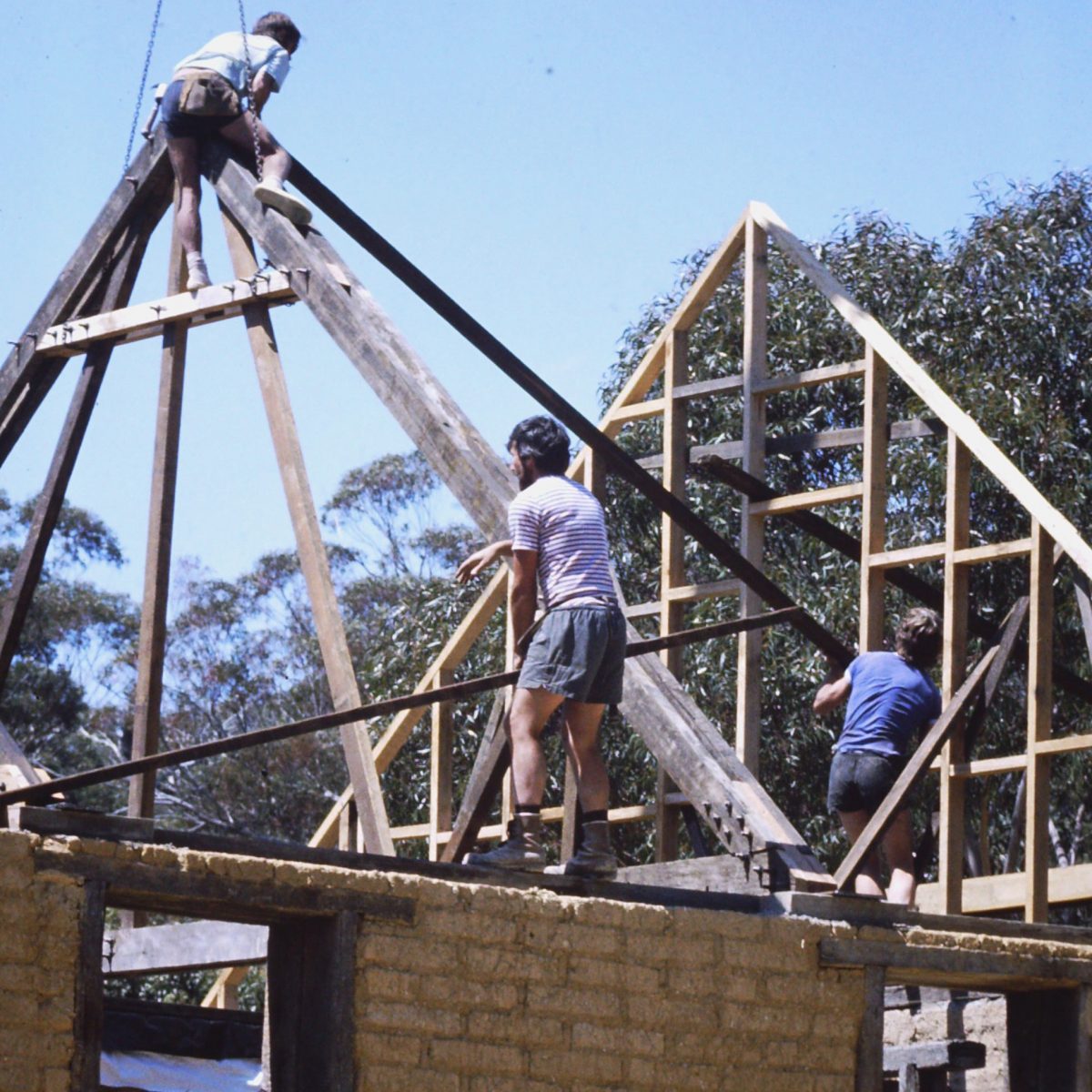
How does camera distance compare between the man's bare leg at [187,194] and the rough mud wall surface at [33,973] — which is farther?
the man's bare leg at [187,194]

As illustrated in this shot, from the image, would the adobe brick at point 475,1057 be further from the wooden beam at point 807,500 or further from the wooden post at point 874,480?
the wooden beam at point 807,500

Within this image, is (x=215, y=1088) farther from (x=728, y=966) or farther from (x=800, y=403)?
(x=800, y=403)

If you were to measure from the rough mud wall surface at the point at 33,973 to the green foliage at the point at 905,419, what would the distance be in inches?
415

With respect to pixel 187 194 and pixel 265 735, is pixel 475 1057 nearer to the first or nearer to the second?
pixel 265 735

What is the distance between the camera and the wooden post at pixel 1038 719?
8625mm

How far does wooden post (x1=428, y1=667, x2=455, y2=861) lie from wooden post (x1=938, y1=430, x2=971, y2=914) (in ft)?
11.2

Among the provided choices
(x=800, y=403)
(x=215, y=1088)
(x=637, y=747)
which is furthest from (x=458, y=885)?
(x=800, y=403)

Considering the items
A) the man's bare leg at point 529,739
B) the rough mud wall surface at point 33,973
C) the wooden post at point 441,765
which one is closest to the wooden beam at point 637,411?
the wooden post at point 441,765

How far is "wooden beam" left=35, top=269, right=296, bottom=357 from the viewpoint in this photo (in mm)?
9055

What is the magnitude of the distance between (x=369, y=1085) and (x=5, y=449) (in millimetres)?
4276

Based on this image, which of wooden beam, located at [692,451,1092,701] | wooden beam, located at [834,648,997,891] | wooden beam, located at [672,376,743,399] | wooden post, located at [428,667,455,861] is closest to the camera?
wooden beam, located at [834,648,997,891]

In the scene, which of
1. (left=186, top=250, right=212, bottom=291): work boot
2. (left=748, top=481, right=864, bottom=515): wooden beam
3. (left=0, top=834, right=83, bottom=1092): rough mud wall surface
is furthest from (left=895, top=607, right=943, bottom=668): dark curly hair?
(left=0, top=834, right=83, bottom=1092): rough mud wall surface

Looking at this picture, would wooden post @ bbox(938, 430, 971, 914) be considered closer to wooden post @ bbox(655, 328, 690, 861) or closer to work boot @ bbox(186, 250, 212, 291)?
wooden post @ bbox(655, 328, 690, 861)

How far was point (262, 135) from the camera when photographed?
9.31 m
